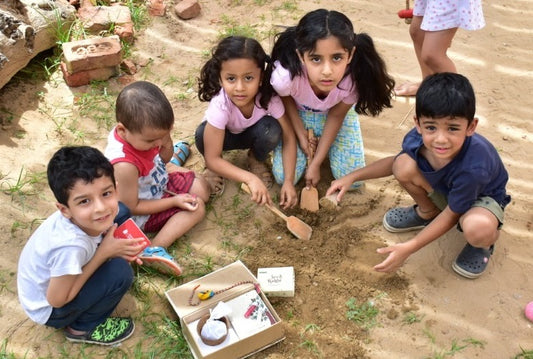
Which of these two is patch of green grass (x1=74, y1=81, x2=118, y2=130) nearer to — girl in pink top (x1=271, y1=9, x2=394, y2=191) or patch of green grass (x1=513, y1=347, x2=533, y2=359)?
girl in pink top (x1=271, y1=9, x2=394, y2=191)

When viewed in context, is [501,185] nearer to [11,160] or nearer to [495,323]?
[495,323]

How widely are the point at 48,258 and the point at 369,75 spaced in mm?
1658

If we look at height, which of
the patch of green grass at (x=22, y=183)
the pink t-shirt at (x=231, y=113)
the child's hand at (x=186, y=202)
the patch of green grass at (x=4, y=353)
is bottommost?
the patch of green grass at (x=4, y=353)

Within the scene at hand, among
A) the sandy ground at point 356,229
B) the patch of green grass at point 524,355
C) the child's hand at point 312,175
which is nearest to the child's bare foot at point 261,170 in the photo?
the sandy ground at point 356,229

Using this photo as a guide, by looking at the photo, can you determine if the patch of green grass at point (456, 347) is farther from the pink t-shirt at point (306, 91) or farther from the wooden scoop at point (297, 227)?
the pink t-shirt at point (306, 91)

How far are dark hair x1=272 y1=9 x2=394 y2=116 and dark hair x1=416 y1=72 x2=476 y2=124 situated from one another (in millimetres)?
482

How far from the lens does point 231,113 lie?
2662 millimetres

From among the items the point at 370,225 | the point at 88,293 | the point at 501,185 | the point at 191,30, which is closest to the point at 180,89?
the point at 191,30

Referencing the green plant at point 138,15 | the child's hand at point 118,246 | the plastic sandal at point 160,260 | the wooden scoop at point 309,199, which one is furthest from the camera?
the green plant at point 138,15

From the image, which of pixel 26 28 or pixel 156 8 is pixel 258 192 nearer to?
pixel 26 28

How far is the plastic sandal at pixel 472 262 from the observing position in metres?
2.37

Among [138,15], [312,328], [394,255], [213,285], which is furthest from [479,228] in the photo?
[138,15]

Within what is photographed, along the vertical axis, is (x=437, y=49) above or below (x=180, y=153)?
above

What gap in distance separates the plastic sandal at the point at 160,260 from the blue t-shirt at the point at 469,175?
3.85ft
